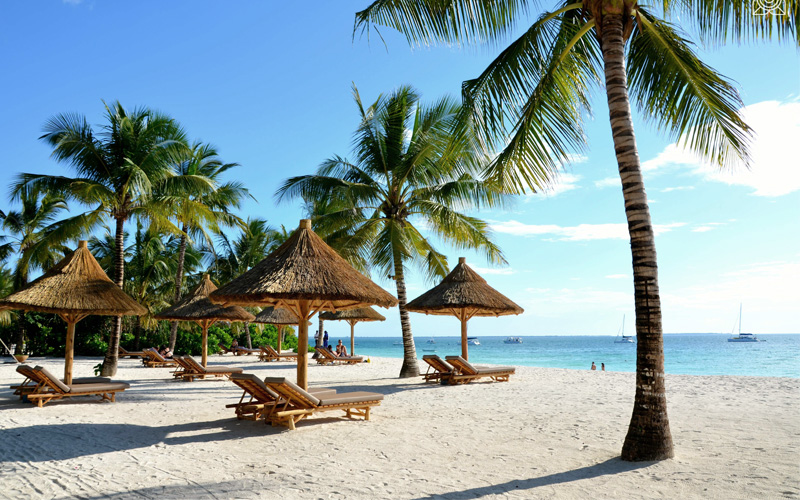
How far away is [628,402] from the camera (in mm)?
9883

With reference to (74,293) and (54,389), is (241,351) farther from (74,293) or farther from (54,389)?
(54,389)

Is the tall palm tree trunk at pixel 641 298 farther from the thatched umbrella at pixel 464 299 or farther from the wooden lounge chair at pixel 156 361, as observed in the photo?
the wooden lounge chair at pixel 156 361

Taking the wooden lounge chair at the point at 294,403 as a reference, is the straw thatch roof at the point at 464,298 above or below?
above

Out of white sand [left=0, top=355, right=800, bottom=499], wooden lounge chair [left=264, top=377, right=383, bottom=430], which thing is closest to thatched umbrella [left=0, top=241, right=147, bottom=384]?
white sand [left=0, top=355, right=800, bottom=499]


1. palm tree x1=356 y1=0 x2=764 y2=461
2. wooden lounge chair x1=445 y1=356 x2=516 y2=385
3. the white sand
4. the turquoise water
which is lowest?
the turquoise water

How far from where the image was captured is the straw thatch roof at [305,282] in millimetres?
7902

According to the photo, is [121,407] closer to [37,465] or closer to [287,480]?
[37,465]

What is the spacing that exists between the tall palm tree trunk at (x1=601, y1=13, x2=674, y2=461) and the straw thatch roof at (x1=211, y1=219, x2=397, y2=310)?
400 cm

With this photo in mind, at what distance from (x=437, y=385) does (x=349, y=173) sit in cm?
616

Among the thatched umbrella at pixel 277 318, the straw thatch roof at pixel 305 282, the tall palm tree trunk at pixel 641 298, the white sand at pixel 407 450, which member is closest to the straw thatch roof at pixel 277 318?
the thatched umbrella at pixel 277 318

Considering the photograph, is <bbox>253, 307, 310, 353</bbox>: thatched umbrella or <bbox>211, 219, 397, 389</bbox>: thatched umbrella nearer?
<bbox>211, 219, 397, 389</bbox>: thatched umbrella

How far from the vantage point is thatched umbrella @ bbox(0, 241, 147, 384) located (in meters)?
10.3

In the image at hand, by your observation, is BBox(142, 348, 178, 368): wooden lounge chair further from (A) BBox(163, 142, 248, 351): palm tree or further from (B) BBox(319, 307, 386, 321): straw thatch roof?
(B) BBox(319, 307, 386, 321): straw thatch roof

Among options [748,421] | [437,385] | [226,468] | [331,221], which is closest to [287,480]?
[226,468]
